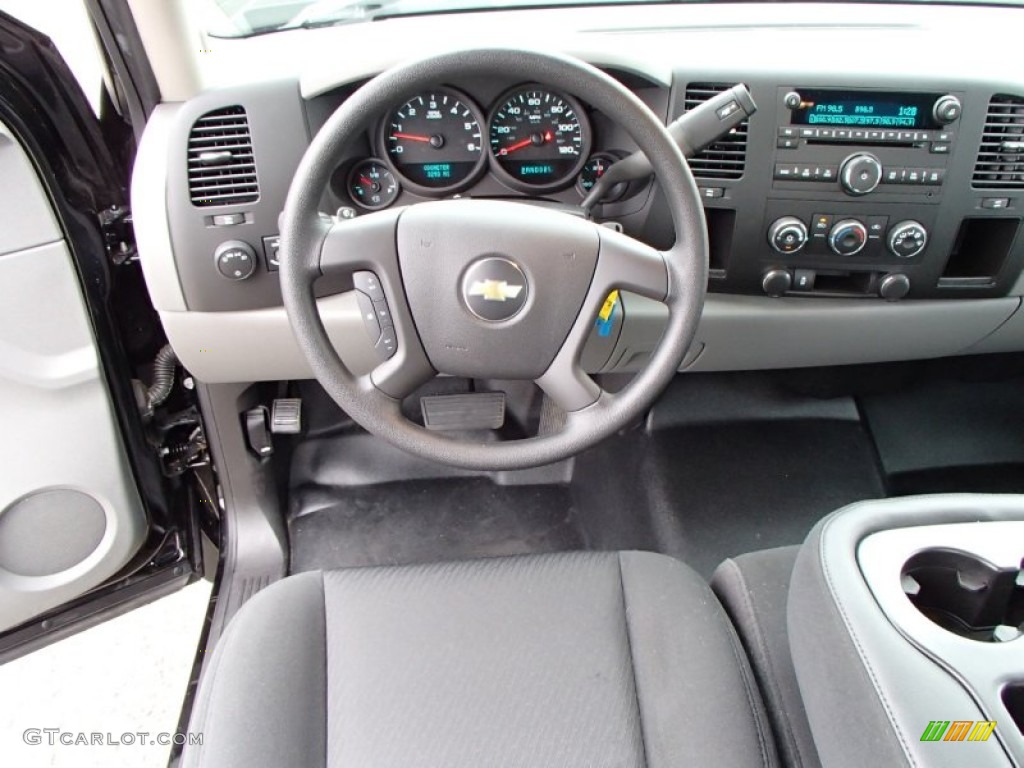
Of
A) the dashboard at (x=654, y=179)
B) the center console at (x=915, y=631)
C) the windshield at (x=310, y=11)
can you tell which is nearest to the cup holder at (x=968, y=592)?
the center console at (x=915, y=631)

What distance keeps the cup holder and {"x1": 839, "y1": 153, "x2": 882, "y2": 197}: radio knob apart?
23.5 inches

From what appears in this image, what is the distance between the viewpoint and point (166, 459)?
158 cm

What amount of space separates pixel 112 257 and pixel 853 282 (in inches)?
48.2

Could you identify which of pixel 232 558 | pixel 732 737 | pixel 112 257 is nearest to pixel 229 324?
pixel 112 257

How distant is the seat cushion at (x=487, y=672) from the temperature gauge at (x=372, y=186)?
0.55 metres

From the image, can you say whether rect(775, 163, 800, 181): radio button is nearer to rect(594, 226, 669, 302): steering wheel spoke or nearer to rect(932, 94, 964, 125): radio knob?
rect(932, 94, 964, 125): radio knob

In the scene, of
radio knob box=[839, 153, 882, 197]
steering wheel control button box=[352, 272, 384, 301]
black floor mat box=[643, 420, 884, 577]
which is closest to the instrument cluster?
steering wheel control button box=[352, 272, 384, 301]

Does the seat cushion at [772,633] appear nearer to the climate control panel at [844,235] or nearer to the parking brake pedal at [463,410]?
the climate control panel at [844,235]

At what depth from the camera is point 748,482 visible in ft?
5.68

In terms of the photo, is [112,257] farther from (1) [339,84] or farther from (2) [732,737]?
(2) [732,737]

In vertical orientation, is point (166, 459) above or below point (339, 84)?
below

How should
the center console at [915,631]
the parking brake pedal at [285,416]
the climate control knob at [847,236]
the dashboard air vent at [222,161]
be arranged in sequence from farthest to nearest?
1. the parking brake pedal at [285,416]
2. the climate control knob at [847,236]
3. the dashboard air vent at [222,161]
4. the center console at [915,631]

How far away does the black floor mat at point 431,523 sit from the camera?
1.78 metres

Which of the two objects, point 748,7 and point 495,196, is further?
point 748,7
